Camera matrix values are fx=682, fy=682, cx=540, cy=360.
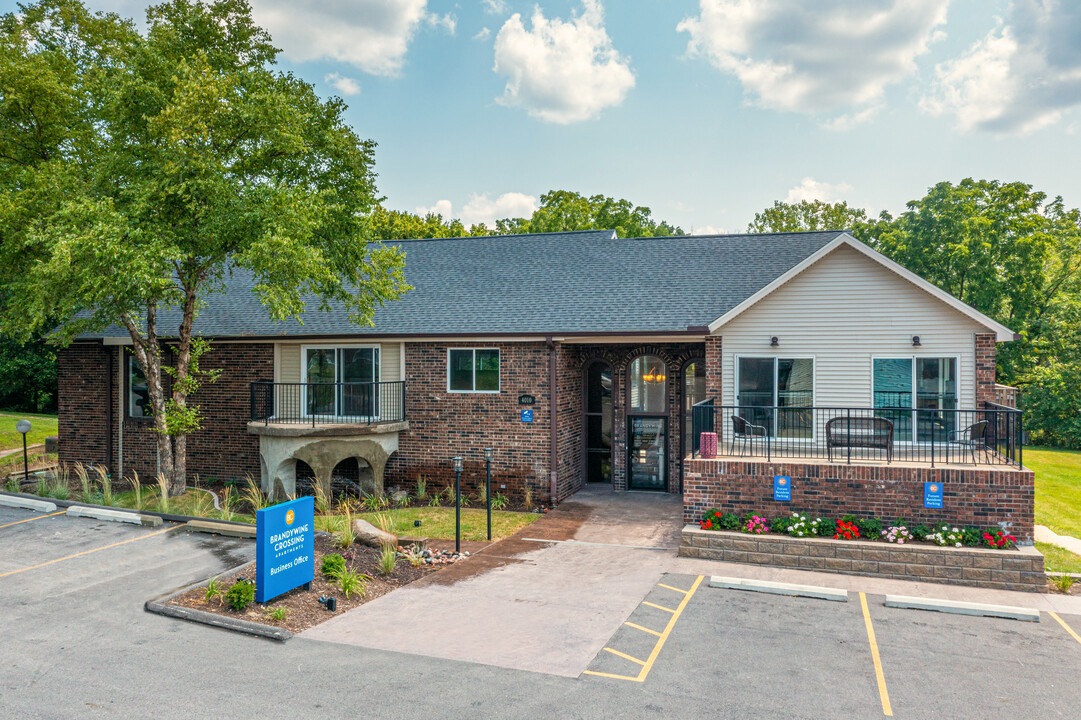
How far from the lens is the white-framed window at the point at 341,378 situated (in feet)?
51.8

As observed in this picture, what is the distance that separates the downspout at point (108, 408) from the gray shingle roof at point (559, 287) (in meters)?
0.67

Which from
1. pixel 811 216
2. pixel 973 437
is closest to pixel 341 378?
pixel 973 437

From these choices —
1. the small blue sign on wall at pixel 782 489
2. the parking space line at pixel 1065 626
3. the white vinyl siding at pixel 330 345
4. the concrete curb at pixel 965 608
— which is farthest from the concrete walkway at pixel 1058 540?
the white vinyl siding at pixel 330 345

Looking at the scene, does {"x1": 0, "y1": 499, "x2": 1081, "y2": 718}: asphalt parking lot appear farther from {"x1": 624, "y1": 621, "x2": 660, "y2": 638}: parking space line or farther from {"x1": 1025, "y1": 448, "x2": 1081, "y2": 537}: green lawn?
{"x1": 1025, "y1": 448, "x2": 1081, "y2": 537}: green lawn

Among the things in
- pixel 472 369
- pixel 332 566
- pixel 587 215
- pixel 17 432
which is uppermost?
pixel 587 215

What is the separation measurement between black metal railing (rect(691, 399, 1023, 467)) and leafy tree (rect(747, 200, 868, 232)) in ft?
116

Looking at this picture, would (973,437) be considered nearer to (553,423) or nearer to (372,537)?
(553,423)

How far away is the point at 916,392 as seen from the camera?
12641 mm

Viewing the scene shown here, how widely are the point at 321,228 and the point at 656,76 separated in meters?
9.94

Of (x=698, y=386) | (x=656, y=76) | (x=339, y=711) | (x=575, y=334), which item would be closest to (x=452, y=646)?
(x=339, y=711)

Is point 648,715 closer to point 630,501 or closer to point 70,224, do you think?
point 630,501

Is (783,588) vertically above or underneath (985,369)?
underneath

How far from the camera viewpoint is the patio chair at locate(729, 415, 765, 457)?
1273 centimetres

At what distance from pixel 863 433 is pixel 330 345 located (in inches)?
454
